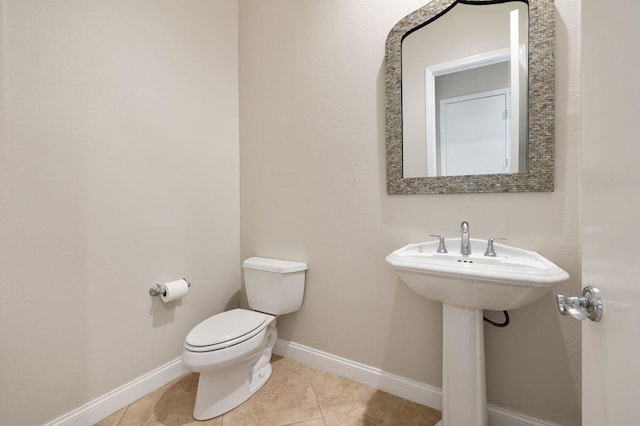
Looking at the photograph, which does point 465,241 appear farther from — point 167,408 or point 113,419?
point 113,419

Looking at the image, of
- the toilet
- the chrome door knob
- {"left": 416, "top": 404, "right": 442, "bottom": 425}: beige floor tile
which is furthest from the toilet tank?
the chrome door knob

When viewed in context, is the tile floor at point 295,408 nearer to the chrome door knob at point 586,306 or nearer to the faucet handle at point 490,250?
the faucet handle at point 490,250

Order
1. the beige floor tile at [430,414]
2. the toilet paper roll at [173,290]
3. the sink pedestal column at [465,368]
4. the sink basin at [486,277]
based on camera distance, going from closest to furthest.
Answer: the sink basin at [486,277] < the sink pedestal column at [465,368] < the beige floor tile at [430,414] < the toilet paper roll at [173,290]

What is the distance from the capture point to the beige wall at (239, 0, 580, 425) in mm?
1178

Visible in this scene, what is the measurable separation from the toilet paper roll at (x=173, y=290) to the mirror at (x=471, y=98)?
51.2 inches

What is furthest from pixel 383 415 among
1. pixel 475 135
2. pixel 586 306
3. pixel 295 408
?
pixel 475 135

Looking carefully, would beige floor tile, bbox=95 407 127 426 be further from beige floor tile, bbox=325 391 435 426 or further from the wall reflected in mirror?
the wall reflected in mirror

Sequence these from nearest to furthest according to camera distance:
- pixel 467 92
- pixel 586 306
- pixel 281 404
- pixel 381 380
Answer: pixel 586 306
pixel 467 92
pixel 281 404
pixel 381 380

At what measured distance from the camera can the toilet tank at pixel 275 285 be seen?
5.68 ft

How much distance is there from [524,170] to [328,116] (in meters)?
1.05

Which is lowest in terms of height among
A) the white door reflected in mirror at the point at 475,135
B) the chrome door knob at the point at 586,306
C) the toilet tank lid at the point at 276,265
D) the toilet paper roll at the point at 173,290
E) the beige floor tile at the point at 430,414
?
the beige floor tile at the point at 430,414

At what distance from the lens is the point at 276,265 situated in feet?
5.80

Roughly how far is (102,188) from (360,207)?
1328mm

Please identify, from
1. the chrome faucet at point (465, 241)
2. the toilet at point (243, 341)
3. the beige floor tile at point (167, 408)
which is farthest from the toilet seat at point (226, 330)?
the chrome faucet at point (465, 241)
